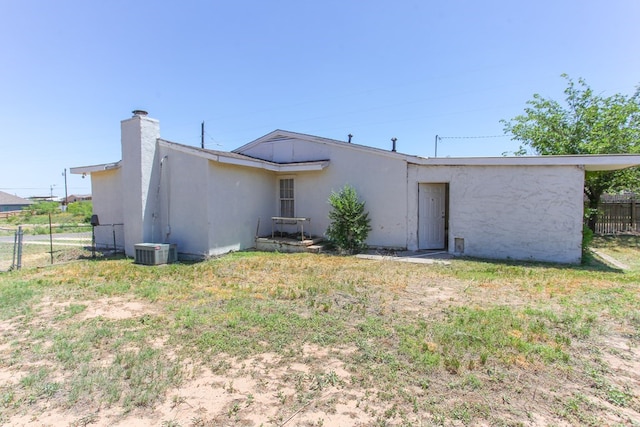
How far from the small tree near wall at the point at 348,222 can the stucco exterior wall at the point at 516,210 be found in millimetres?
2366

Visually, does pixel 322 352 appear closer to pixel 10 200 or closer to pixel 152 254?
pixel 152 254

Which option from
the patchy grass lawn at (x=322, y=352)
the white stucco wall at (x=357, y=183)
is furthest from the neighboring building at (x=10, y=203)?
the patchy grass lawn at (x=322, y=352)

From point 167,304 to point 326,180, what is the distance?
24.1 ft

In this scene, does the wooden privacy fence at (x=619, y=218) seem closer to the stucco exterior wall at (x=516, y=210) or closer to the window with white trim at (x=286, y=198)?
the stucco exterior wall at (x=516, y=210)

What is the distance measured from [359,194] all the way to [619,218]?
13028mm

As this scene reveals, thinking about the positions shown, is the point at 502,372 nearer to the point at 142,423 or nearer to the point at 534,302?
the point at 534,302

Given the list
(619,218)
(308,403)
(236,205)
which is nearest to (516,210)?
(236,205)

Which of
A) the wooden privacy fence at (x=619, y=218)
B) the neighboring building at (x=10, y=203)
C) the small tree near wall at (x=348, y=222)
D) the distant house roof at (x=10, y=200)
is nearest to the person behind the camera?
the small tree near wall at (x=348, y=222)

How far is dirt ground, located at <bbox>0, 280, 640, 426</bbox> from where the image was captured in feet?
8.87

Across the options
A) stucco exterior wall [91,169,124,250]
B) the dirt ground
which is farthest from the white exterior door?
stucco exterior wall [91,169,124,250]

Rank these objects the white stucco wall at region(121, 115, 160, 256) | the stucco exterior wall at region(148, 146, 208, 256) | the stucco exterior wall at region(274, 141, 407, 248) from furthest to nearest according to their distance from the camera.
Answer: the stucco exterior wall at region(274, 141, 407, 248) < the white stucco wall at region(121, 115, 160, 256) < the stucco exterior wall at region(148, 146, 208, 256)

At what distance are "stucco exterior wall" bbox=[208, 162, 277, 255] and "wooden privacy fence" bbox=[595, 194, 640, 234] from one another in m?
14.8

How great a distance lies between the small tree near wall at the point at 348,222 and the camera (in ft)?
35.3

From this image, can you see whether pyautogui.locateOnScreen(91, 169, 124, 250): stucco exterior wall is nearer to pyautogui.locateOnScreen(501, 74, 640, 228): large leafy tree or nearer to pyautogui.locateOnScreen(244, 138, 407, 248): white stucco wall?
pyautogui.locateOnScreen(244, 138, 407, 248): white stucco wall
